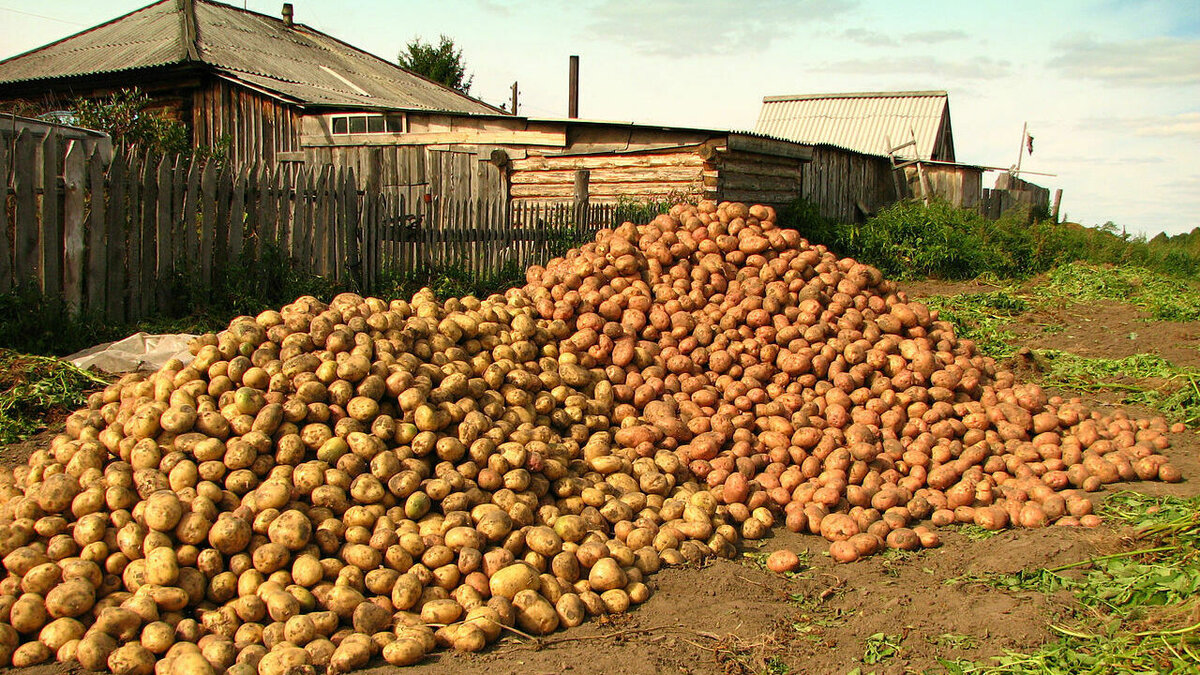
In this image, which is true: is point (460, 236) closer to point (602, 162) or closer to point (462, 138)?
point (602, 162)

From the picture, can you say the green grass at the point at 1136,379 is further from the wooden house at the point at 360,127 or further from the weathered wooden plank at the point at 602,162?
the weathered wooden plank at the point at 602,162

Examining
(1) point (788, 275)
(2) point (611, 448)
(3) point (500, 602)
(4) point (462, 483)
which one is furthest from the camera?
(1) point (788, 275)

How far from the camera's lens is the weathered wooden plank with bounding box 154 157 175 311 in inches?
274

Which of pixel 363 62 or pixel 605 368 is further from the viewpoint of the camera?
pixel 363 62

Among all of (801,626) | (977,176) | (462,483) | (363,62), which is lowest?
(801,626)

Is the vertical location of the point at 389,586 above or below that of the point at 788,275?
below

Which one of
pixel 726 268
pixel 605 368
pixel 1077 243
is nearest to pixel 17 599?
pixel 605 368

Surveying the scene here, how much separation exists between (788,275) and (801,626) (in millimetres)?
3565

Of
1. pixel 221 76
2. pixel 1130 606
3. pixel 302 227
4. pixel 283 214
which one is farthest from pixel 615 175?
pixel 1130 606

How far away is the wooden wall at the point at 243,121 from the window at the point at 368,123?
2.87 ft

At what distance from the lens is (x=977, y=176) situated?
69.6ft

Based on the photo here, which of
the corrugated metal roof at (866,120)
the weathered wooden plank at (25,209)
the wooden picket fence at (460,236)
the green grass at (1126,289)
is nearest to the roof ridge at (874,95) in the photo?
the corrugated metal roof at (866,120)

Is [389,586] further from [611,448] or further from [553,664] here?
[611,448]

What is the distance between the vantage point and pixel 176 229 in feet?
23.2
